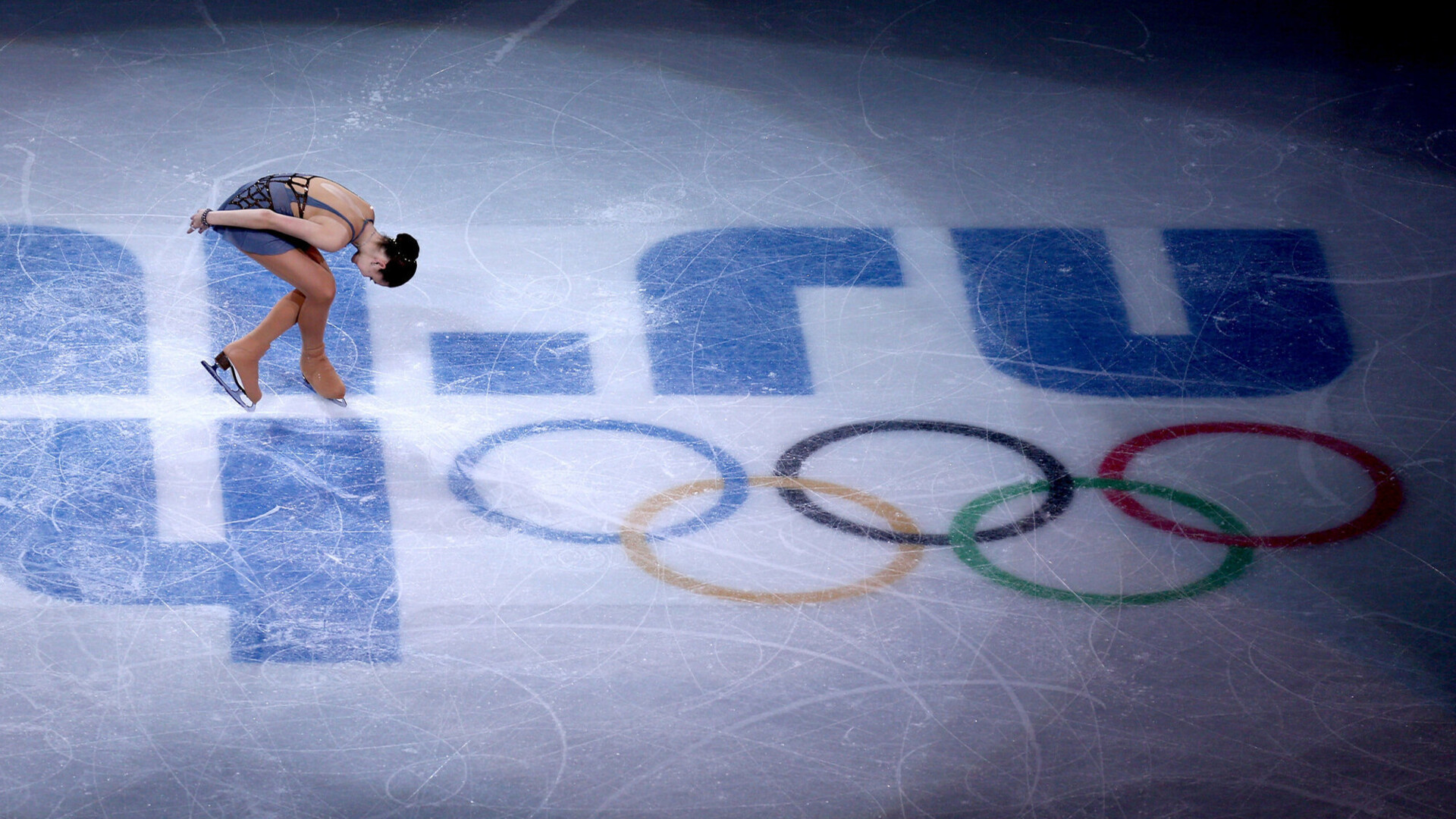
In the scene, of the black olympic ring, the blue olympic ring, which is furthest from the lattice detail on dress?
the black olympic ring

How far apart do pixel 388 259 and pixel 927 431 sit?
2.19 metres

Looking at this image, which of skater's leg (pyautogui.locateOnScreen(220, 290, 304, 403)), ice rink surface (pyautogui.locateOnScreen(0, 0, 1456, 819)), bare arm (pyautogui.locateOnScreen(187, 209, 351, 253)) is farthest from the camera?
skater's leg (pyautogui.locateOnScreen(220, 290, 304, 403))

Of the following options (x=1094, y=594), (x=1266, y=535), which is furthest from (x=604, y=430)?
(x=1266, y=535)

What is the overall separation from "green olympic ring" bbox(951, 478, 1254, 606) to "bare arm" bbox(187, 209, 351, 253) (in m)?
2.51

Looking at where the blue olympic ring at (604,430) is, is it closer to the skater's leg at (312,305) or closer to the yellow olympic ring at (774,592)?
the yellow olympic ring at (774,592)

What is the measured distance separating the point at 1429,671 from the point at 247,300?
481 cm

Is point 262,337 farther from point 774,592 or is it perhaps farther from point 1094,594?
point 1094,594

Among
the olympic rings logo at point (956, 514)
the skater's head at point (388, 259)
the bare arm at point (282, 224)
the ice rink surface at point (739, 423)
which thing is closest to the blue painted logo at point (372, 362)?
the ice rink surface at point (739, 423)

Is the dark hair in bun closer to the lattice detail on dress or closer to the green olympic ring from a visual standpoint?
the lattice detail on dress

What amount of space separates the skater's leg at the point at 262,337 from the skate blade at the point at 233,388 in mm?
78

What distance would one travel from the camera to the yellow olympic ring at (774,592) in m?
5.32

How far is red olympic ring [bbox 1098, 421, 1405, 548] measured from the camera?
564 centimetres

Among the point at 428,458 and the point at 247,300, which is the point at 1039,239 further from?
the point at 247,300

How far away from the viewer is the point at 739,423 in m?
6.12
